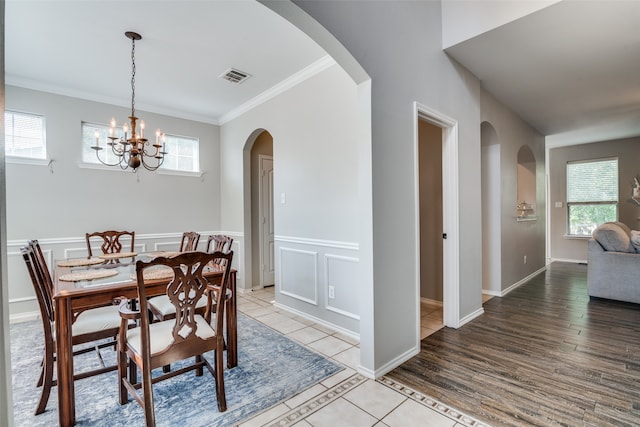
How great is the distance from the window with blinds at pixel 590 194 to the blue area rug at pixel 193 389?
286 inches

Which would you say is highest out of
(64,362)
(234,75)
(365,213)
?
(234,75)

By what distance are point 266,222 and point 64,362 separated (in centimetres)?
327

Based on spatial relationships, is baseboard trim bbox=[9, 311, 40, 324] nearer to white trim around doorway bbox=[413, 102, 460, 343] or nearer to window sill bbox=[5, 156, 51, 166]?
window sill bbox=[5, 156, 51, 166]

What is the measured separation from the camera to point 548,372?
2.22m

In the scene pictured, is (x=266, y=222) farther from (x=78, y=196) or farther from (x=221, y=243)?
(x=78, y=196)

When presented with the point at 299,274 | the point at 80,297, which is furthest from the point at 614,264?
the point at 80,297

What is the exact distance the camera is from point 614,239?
153 inches

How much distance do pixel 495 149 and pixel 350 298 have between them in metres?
2.98

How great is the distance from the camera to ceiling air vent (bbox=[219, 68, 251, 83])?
133 inches

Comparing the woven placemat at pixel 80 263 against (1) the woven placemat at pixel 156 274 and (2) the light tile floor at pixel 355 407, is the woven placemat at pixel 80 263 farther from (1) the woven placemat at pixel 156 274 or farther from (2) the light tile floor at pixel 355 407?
(2) the light tile floor at pixel 355 407

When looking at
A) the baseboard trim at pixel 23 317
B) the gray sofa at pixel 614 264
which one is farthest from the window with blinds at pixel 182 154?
the gray sofa at pixel 614 264

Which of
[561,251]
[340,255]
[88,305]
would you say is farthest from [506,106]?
[88,305]

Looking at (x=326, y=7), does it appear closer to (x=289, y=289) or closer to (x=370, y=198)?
(x=370, y=198)

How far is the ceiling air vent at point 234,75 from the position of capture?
3390 millimetres
